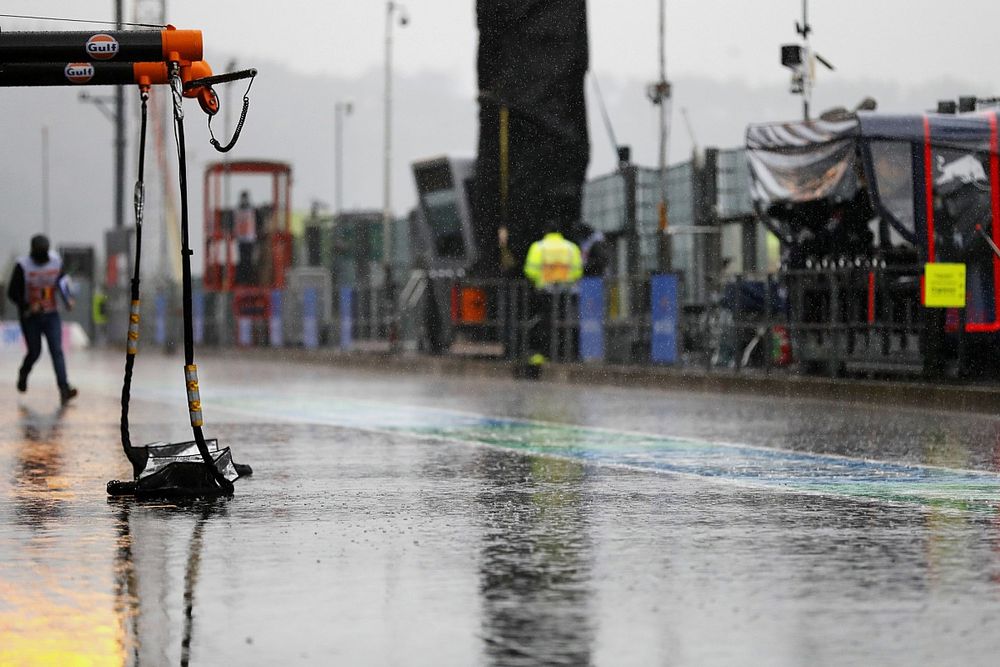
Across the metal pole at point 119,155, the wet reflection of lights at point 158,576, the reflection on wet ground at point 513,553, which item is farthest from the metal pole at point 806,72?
A: the metal pole at point 119,155

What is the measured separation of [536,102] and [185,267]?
897 inches

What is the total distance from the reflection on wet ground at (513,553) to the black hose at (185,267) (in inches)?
8.9

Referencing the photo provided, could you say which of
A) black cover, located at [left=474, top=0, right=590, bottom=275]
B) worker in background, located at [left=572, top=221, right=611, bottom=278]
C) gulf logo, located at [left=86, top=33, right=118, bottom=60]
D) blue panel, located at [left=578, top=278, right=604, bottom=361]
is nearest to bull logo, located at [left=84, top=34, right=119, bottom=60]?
gulf logo, located at [left=86, top=33, right=118, bottom=60]

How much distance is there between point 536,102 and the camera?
33500 millimetres

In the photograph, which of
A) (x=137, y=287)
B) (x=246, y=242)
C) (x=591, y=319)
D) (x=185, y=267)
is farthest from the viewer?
(x=246, y=242)

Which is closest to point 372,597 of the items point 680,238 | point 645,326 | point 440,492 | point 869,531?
point 869,531

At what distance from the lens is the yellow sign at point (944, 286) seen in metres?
22.2

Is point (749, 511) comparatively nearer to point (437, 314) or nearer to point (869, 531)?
point (869, 531)

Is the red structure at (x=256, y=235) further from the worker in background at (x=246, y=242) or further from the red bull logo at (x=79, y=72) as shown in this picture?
the red bull logo at (x=79, y=72)

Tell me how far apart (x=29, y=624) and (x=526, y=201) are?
89.3ft

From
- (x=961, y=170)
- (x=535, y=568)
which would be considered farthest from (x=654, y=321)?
(x=535, y=568)

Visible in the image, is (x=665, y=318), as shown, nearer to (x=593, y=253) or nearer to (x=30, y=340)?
(x=593, y=253)

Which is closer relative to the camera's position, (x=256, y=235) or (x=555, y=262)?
(x=555, y=262)

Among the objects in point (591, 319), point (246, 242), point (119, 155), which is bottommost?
point (591, 319)
